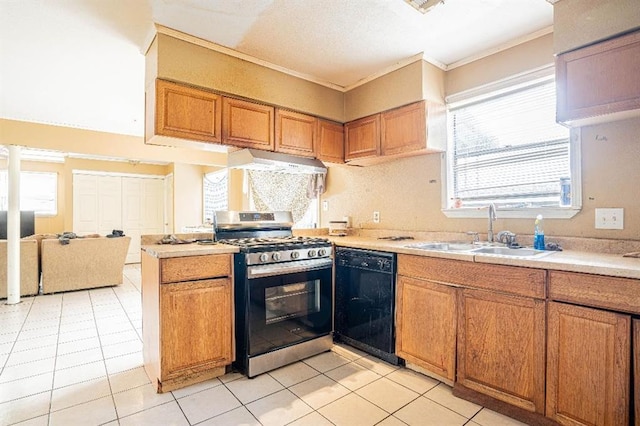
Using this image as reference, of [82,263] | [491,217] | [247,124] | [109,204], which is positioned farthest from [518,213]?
[109,204]

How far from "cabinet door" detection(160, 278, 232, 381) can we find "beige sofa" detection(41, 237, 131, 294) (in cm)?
361

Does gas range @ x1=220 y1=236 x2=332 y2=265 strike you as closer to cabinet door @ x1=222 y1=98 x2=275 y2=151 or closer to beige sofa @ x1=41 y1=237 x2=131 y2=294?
cabinet door @ x1=222 y1=98 x2=275 y2=151

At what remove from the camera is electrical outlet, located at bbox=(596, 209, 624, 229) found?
2.02m

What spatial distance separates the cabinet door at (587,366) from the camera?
4.83ft

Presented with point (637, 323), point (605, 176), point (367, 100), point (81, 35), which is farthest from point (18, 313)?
point (605, 176)

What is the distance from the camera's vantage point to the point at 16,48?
2.62m

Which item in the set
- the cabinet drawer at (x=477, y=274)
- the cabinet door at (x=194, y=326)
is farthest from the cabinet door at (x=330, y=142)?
the cabinet door at (x=194, y=326)

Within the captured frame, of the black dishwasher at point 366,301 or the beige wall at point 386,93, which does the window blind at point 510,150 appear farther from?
the black dishwasher at point 366,301

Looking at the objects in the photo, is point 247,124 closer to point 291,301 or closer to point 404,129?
point 404,129

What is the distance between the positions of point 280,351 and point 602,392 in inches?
72.8

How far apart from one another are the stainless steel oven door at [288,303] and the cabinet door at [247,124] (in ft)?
A: 3.63

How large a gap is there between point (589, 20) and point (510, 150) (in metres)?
0.92

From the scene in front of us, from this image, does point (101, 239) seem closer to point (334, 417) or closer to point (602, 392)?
point (334, 417)

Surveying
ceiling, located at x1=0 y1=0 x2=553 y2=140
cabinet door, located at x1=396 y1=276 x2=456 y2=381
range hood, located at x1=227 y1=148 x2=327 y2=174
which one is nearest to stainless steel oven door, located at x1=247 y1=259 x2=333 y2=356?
cabinet door, located at x1=396 y1=276 x2=456 y2=381
